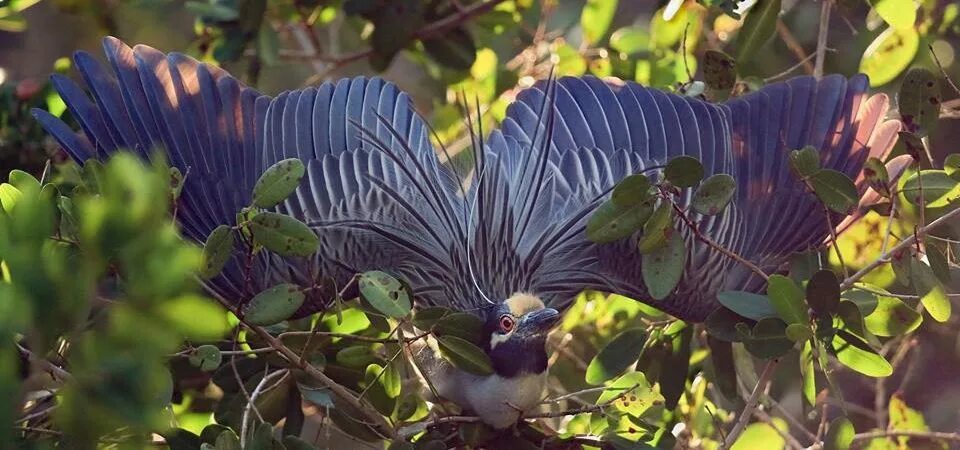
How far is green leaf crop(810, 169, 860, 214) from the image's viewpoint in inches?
77.8

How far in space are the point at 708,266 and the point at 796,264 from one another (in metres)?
0.38

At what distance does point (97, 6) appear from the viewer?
2963 mm

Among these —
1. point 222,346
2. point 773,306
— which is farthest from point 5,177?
point 773,306

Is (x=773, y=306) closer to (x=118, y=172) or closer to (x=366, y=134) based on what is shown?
(x=366, y=134)

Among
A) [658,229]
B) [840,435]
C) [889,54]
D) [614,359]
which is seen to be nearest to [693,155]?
[889,54]

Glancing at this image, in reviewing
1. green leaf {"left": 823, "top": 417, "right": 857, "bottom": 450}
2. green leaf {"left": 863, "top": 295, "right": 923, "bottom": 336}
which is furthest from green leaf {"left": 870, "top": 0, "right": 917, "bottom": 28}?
green leaf {"left": 823, "top": 417, "right": 857, "bottom": 450}

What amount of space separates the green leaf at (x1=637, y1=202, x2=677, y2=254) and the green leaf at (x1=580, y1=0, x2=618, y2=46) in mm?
1101

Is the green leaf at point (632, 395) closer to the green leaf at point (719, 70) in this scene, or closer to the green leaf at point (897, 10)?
the green leaf at point (719, 70)

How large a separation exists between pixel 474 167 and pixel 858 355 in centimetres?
82

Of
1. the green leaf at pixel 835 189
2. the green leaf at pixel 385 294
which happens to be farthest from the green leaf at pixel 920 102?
the green leaf at pixel 385 294

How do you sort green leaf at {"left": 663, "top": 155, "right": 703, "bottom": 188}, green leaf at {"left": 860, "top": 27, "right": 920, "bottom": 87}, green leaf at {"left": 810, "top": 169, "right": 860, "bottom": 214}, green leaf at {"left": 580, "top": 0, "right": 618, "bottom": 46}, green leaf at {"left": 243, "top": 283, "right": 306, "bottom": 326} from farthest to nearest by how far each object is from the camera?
green leaf at {"left": 580, "top": 0, "right": 618, "bottom": 46} → green leaf at {"left": 860, "top": 27, "right": 920, "bottom": 87} → green leaf at {"left": 810, "top": 169, "right": 860, "bottom": 214} → green leaf at {"left": 663, "top": 155, "right": 703, "bottom": 188} → green leaf at {"left": 243, "top": 283, "right": 306, "bottom": 326}

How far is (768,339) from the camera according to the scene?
195 centimetres

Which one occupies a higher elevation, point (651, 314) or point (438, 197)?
point (438, 197)

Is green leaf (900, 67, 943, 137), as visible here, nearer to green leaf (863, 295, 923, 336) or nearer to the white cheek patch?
green leaf (863, 295, 923, 336)
